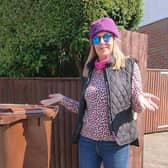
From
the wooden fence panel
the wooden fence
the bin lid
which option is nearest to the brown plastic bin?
the bin lid

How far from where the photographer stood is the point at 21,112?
336cm

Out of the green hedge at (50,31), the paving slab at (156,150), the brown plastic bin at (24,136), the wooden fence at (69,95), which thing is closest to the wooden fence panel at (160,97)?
the paving slab at (156,150)

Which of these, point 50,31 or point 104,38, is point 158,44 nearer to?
point 50,31

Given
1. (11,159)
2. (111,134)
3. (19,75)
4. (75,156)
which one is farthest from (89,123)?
(19,75)

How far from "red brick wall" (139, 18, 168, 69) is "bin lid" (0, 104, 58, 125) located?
1028 cm

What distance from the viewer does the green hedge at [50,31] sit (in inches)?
167

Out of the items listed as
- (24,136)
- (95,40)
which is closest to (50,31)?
(95,40)

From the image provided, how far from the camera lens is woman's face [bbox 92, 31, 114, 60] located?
317 cm

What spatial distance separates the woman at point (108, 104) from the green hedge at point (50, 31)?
3.30 ft

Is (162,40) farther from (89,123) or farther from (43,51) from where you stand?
(89,123)

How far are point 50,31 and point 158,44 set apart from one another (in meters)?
9.99

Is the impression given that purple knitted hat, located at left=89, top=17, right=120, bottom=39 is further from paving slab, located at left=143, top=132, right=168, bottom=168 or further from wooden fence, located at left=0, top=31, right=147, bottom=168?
paving slab, located at left=143, top=132, right=168, bottom=168

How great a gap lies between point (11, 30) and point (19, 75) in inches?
23.6

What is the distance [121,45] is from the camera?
13.6ft
